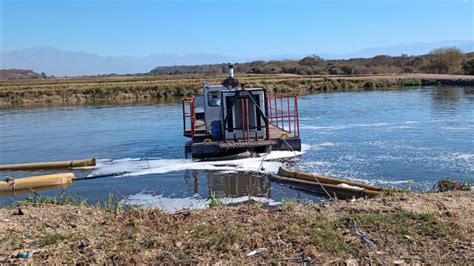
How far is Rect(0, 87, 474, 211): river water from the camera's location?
1502 cm

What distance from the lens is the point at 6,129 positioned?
108 feet

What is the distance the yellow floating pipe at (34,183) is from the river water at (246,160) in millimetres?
352

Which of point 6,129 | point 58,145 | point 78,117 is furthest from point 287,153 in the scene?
point 78,117

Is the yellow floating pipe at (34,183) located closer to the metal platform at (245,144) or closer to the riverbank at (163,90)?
the metal platform at (245,144)

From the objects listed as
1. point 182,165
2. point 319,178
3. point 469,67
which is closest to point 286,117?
point 182,165

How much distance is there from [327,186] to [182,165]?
24.4 ft

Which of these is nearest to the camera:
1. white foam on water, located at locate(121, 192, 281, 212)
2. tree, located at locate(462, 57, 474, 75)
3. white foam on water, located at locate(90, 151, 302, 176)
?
white foam on water, located at locate(121, 192, 281, 212)

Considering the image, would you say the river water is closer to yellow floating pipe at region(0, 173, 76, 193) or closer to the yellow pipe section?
yellow floating pipe at region(0, 173, 76, 193)

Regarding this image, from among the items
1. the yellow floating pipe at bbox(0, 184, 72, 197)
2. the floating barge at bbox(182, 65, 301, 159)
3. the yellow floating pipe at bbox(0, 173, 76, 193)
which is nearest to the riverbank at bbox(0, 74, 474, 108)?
the floating barge at bbox(182, 65, 301, 159)

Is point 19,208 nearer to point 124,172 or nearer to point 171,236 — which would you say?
point 171,236

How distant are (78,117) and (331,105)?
1969 cm

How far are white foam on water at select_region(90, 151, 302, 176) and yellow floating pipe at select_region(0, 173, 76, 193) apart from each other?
169 cm

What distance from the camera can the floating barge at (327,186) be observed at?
37.9 ft

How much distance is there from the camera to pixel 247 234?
255 inches
